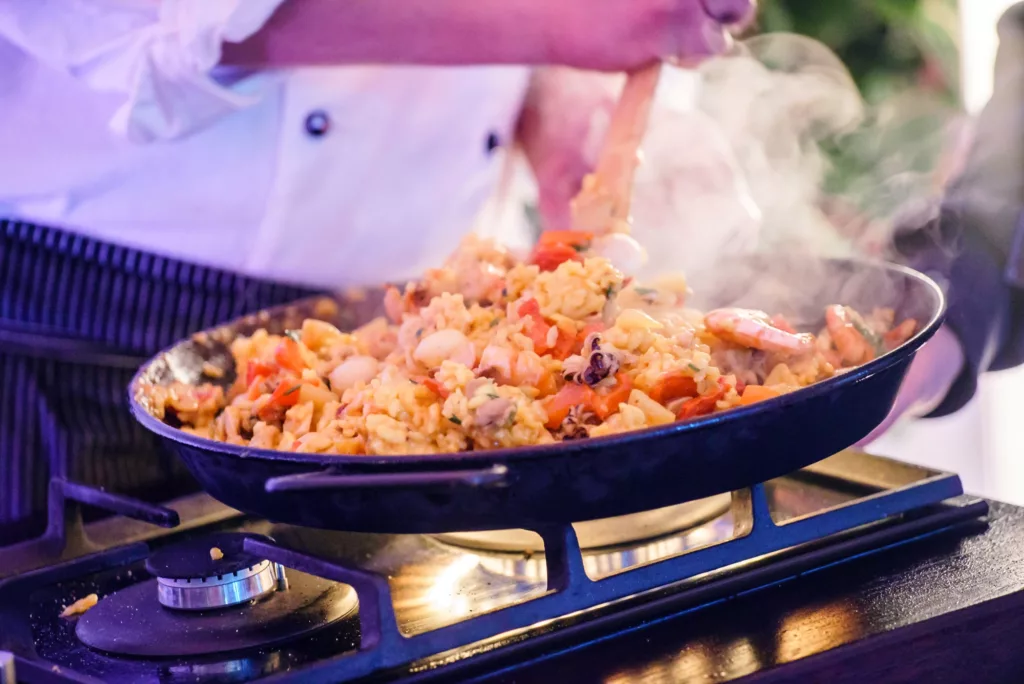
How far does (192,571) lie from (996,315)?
1.09 m

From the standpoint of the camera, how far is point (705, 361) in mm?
980

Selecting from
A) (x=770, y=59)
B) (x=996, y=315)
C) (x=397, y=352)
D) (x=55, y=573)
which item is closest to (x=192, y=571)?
(x=55, y=573)

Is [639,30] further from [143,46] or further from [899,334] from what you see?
[143,46]

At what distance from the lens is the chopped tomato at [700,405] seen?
955mm

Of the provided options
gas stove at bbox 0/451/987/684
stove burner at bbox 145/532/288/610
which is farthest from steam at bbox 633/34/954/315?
stove burner at bbox 145/532/288/610

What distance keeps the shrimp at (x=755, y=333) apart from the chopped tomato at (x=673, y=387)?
117 millimetres

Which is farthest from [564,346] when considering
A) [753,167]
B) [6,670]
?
[753,167]

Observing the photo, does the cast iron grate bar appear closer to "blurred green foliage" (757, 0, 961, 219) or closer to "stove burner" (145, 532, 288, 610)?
"stove burner" (145, 532, 288, 610)

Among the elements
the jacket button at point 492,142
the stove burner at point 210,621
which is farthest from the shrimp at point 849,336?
the jacket button at point 492,142

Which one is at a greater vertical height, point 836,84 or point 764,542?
point 836,84

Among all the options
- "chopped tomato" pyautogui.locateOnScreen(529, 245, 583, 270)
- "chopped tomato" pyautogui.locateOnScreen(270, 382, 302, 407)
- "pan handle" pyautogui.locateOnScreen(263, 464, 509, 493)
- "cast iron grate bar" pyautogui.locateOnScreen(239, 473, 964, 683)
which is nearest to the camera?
"pan handle" pyautogui.locateOnScreen(263, 464, 509, 493)

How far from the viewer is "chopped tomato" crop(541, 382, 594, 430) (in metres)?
0.97

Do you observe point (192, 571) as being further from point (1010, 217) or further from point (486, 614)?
point (1010, 217)

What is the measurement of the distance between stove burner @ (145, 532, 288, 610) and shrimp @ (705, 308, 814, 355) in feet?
1.73
